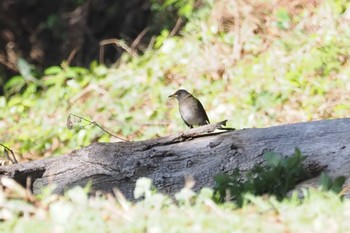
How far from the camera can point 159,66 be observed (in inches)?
498

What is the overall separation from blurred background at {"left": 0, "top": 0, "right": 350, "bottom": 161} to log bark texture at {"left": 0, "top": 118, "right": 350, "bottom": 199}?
3.24 metres

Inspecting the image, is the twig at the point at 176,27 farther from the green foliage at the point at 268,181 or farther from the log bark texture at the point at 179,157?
the green foliage at the point at 268,181

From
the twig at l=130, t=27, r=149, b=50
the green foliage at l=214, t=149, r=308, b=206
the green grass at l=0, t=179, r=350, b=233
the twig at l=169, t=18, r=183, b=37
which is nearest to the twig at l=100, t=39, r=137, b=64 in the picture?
the twig at l=130, t=27, r=149, b=50

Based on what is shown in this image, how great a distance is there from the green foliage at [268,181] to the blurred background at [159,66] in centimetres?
444

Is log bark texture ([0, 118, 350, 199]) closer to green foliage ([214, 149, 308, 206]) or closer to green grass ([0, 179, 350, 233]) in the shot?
green foliage ([214, 149, 308, 206])

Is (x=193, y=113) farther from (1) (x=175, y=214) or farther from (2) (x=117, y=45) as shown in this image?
(2) (x=117, y=45)

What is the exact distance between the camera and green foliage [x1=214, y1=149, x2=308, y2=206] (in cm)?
519

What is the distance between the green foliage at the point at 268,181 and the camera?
204 inches

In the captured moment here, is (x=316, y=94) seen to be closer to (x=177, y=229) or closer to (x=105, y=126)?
(x=105, y=126)

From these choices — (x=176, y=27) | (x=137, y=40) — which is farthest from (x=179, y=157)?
(x=137, y=40)

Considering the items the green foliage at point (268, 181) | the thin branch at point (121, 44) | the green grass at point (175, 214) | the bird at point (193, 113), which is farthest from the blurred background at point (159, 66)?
the green grass at point (175, 214)

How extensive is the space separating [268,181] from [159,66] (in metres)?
7.55

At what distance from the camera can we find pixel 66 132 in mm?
11297

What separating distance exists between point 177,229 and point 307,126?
2387mm
